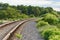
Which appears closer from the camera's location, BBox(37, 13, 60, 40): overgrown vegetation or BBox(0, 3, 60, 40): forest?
BBox(37, 13, 60, 40): overgrown vegetation

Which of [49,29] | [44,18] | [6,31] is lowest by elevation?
[44,18]

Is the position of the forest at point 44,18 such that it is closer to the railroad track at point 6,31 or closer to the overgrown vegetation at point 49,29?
the overgrown vegetation at point 49,29

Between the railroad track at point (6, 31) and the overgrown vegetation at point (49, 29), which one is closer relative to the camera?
the overgrown vegetation at point (49, 29)

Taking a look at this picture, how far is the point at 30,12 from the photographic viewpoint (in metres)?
176

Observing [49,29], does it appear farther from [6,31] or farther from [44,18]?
[44,18]

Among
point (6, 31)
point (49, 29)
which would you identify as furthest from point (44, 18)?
Answer: point (49, 29)

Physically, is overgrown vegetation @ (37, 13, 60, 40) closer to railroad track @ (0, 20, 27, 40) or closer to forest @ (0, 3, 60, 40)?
forest @ (0, 3, 60, 40)

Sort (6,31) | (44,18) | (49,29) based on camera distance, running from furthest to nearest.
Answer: (44,18) < (6,31) < (49,29)

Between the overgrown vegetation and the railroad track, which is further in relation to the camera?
the railroad track

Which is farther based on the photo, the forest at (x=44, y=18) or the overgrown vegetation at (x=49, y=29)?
the forest at (x=44, y=18)

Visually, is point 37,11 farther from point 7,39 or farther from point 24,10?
point 7,39

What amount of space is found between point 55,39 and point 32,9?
164482 mm

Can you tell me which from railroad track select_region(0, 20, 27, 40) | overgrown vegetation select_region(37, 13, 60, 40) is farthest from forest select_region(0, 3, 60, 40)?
railroad track select_region(0, 20, 27, 40)

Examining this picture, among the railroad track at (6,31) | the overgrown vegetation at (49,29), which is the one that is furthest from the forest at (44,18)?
the railroad track at (6,31)
